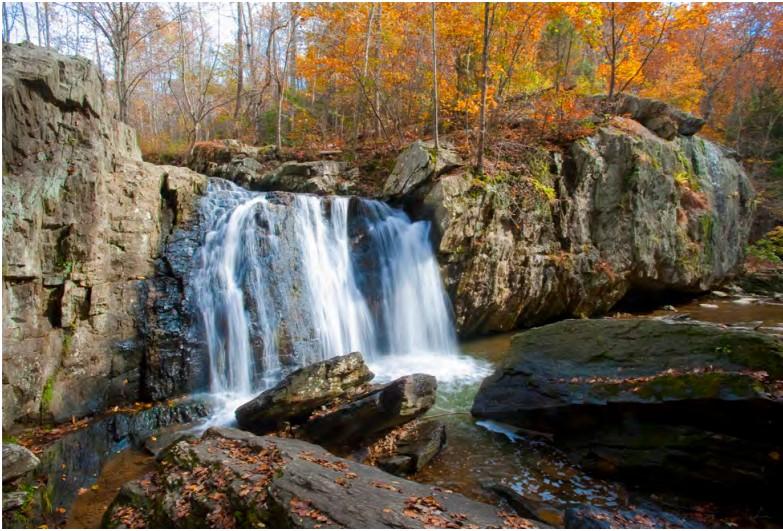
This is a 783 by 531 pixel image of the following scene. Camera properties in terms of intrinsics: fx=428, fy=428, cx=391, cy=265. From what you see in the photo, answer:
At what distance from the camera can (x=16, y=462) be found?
14.1 ft

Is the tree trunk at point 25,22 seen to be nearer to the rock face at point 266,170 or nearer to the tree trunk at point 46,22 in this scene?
the tree trunk at point 46,22

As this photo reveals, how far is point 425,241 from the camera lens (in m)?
10.3

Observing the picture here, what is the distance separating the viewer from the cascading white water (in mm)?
8180

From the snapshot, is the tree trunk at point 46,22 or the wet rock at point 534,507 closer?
the wet rock at point 534,507

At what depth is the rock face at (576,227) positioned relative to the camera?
10.4 metres

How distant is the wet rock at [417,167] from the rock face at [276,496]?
7.33 meters

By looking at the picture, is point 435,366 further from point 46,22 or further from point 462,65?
point 46,22

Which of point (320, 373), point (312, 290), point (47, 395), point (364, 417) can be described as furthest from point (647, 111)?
point (47, 395)

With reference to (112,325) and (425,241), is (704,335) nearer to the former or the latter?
(425,241)

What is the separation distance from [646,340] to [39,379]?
27.7 ft

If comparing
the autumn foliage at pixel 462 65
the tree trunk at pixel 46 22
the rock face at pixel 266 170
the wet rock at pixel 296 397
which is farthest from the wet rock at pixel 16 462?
the tree trunk at pixel 46 22

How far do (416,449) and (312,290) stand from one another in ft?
15.5

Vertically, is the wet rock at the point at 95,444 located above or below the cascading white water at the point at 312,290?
below

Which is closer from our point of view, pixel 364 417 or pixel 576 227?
pixel 364 417
